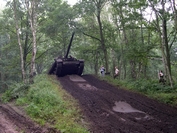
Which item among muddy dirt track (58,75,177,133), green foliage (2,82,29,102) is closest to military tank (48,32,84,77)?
green foliage (2,82,29,102)

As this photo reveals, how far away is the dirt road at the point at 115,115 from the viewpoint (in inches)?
300

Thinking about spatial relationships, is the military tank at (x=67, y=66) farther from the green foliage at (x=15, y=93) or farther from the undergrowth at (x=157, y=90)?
the undergrowth at (x=157, y=90)

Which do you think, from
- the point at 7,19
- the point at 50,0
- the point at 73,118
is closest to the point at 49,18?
the point at 50,0

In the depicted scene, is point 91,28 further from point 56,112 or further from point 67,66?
point 56,112

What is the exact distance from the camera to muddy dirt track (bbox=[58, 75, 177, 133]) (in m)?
7.77

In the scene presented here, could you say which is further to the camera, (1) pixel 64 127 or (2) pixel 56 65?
(2) pixel 56 65

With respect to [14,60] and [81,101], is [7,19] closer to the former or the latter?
[14,60]

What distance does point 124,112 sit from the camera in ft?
32.5

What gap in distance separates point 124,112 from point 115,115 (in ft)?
2.28

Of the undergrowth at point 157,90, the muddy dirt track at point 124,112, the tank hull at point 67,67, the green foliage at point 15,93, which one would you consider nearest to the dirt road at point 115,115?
the muddy dirt track at point 124,112

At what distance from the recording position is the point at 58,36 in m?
27.7

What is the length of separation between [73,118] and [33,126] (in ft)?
5.34

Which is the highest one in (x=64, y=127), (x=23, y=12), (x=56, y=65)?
(x=23, y=12)

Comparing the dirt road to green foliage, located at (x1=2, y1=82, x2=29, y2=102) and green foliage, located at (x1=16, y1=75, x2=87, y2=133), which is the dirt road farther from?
green foliage, located at (x1=2, y1=82, x2=29, y2=102)
